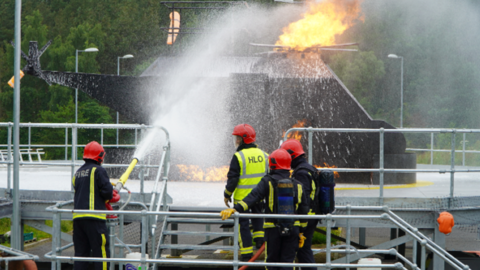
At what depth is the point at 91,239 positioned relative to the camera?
6.58m

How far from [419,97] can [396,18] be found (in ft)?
26.7

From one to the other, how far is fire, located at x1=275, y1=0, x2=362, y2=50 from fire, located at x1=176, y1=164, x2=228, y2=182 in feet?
11.8

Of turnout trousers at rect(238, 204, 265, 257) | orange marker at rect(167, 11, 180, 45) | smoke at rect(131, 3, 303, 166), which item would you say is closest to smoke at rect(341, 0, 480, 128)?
orange marker at rect(167, 11, 180, 45)

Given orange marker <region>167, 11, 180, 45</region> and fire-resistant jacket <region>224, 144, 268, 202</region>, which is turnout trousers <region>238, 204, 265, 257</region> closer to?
fire-resistant jacket <region>224, 144, 268, 202</region>

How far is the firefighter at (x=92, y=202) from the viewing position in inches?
258

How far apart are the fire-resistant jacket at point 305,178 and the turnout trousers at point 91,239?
93.5 inches

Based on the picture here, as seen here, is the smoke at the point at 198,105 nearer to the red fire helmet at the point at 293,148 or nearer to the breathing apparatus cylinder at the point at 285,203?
the red fire helmet at the point at 293,148

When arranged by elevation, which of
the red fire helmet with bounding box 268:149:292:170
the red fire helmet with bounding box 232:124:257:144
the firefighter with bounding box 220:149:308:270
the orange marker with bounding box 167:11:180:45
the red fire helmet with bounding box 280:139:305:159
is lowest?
the firefighter with bounding box 220:149:308:270

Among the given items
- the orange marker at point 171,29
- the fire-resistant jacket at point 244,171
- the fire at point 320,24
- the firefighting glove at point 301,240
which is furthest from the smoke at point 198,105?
the firefighting glove at point 301,240

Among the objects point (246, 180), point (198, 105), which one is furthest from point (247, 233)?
point (198, 105)

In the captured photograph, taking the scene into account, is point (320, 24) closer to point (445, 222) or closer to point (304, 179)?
point (445, 222)

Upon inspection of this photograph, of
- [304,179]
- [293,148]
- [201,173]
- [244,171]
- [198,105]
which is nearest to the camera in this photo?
[304,179]

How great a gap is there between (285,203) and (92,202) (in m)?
2.34

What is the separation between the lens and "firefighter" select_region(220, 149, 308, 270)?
229 inches
